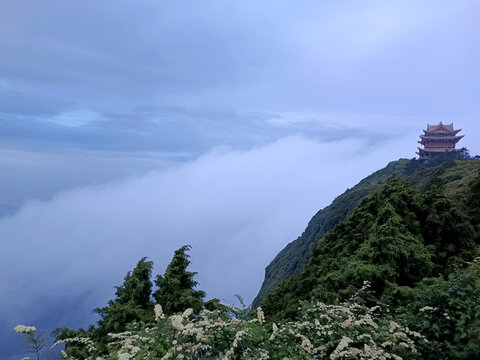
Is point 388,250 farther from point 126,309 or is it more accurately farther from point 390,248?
point 126,309

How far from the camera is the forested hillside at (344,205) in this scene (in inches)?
1178

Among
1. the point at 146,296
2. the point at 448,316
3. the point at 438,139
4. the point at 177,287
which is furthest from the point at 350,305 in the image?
the point at 438,139

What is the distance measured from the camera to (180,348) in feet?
12.5

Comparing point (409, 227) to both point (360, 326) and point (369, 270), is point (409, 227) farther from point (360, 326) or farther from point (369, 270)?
point (360, 326)

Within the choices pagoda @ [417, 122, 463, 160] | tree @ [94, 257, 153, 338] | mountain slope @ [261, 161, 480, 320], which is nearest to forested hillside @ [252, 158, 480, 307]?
pagoda @ [417, 122, 463, 160]

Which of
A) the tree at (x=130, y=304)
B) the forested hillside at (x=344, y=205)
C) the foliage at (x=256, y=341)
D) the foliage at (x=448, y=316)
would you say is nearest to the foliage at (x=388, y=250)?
the foliage at (x=448, y=316)

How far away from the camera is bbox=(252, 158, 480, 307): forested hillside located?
29927mm

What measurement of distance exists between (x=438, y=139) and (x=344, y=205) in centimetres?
2536

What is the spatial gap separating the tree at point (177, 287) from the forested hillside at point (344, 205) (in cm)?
1361

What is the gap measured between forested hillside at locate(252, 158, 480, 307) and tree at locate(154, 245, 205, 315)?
1361 centimetres

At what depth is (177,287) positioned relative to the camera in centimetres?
1087

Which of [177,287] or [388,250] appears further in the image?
[177,287]

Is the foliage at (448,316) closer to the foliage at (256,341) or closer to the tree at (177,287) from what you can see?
the foliage at (256,341)

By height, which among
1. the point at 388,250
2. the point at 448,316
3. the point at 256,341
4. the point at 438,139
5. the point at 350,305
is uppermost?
the point at 438,139
